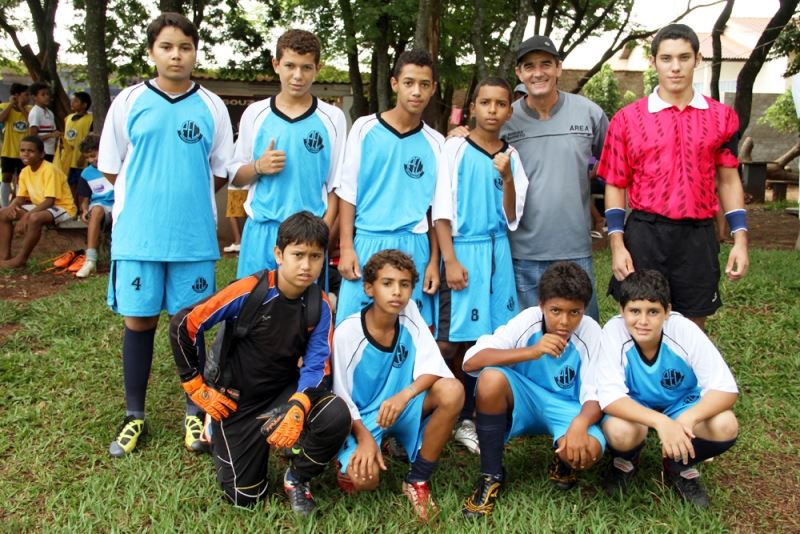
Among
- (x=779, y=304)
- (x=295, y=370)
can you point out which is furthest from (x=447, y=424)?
(x=779, y=304)

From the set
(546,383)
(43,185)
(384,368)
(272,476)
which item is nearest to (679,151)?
(546,383)

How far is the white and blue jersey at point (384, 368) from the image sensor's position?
3223 millimetres

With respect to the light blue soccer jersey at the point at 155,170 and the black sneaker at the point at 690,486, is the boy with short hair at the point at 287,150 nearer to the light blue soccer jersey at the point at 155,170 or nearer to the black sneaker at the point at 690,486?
the light blue soccer jersey at the point at 155,170

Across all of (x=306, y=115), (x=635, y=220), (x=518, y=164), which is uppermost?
(x=306, y=115)

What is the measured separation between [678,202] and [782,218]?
10082 mm

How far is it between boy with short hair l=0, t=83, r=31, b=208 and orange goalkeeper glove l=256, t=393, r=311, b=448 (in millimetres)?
9898

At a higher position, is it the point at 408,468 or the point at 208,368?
the point at 208,368

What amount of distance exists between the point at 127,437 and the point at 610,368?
2.28m

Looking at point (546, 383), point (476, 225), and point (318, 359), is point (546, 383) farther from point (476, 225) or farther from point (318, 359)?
point (318, 359)

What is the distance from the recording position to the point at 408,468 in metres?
3.50

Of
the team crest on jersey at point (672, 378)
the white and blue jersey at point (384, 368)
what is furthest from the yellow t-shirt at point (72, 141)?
the team crest on jersey at point (672, 378)

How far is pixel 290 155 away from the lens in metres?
Answer: 3.59

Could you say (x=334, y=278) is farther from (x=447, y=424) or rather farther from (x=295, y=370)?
(x=447, y=424)

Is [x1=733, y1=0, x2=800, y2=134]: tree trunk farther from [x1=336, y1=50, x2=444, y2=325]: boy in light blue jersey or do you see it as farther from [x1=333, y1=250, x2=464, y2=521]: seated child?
[x1=333, y1=250, x2=464, y2=521]: seated child
